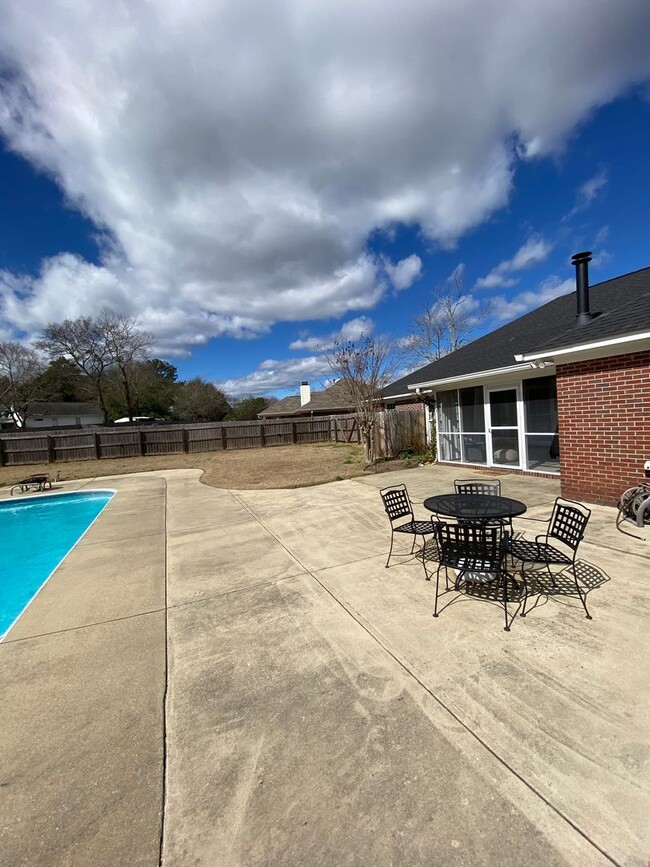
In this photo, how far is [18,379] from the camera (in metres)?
40.3

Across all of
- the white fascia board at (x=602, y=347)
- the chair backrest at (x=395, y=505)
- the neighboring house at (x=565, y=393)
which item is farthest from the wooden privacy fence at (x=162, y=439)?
the chair backrest at (x=395, y=505)

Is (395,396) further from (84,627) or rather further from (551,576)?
(84,627)

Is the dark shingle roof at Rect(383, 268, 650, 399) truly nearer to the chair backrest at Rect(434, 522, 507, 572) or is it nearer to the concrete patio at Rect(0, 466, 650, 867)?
the concrete patio at Rect(0, 466, 650, 867)

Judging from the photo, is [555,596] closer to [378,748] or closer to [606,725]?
[606,725]

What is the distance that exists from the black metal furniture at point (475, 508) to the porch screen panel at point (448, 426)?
7739 millimetres

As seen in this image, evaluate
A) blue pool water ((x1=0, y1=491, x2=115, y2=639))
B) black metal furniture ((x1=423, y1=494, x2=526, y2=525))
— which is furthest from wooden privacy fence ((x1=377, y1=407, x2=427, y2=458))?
black metal furniture ((x1=423, y1=494, x2=526, y2=525))

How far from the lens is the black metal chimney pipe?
7.88 meters

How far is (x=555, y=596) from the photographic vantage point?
365 cm

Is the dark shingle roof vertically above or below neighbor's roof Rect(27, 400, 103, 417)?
→ below

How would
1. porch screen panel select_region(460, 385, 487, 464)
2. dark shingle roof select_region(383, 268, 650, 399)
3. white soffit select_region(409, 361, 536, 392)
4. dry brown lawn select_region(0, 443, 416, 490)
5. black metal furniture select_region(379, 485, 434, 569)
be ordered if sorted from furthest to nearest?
dry brown lawn select_region(0, 443, 416, 490) → porch screen panel select_region(460, 385, 487, 464) → white soffit select_region(409, 361, 536, 392) → dark shingle roof select_region(383, 268, 650, 399) → black metal furniture select_region(379, 485, 434, 569)

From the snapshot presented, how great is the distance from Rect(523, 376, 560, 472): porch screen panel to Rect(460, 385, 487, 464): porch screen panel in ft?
4.66

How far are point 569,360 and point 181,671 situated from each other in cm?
730

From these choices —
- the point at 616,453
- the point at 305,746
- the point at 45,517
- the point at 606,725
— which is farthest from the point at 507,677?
the point at 45,517

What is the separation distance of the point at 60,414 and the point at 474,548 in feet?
189
